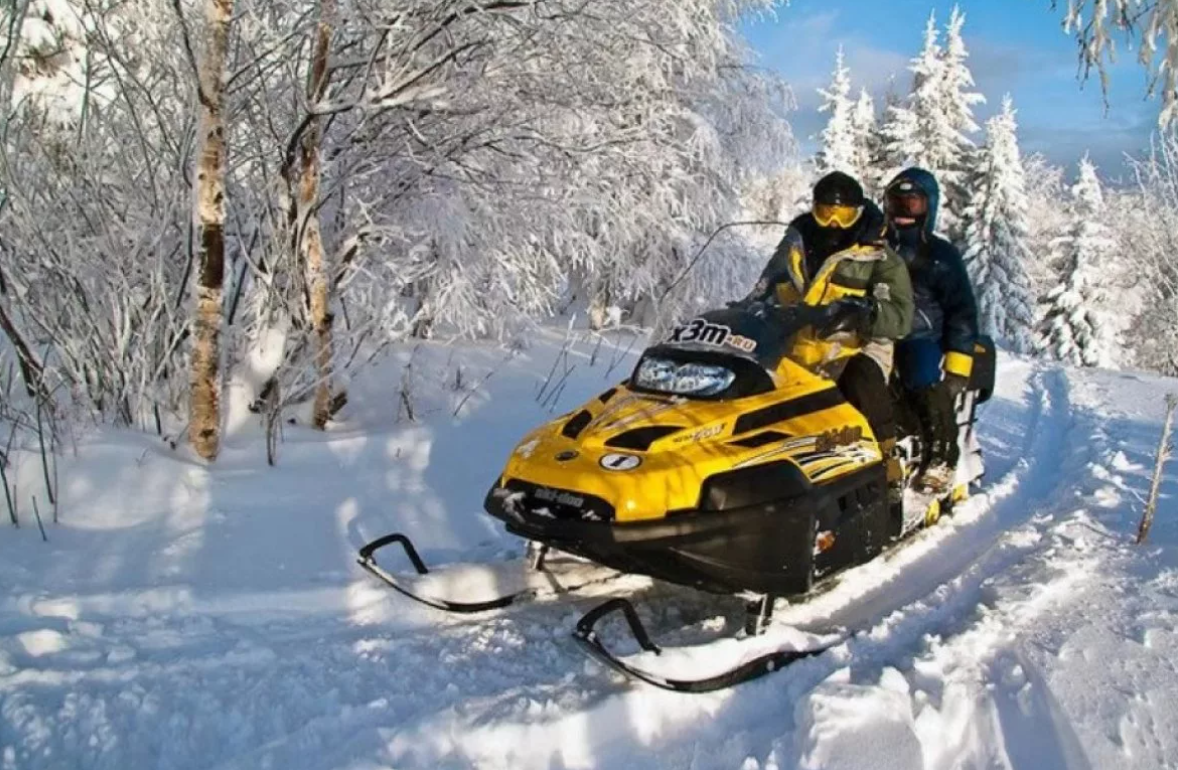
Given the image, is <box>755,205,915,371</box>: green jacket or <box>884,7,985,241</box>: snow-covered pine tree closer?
<box>755,205,915,371</box>: green jacket

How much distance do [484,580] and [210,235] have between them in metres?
2.31

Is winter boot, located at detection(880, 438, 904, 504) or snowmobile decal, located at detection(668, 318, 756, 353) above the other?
snowmobile decal, located at detection(668, 318, 756, 353)

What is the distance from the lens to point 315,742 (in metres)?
2.54

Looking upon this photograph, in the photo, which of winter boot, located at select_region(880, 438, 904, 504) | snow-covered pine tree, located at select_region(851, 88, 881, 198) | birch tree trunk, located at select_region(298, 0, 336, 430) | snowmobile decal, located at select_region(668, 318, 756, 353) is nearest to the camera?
snowmobile decal, located at select_region(668, 318, 756, 353)

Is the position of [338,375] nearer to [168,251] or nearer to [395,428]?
[395,428]

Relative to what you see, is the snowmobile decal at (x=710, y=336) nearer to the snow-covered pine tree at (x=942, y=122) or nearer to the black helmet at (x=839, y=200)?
the black helmet at (x=839, y=200)

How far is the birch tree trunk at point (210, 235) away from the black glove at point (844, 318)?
301 centimetres

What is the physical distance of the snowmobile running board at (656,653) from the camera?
2902 millimetres

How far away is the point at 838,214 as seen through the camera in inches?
179

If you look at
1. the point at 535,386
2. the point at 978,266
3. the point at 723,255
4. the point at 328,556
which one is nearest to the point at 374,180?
the point at 535,386

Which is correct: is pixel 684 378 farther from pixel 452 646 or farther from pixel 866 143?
pixel 866 143

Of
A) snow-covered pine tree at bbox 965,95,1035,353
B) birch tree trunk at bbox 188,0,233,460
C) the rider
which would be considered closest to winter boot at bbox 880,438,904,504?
the rider

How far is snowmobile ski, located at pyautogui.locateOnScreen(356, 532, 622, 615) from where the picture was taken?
3.60 meters

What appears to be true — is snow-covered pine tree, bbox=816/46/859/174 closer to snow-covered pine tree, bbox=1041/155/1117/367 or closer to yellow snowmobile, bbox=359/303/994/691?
snow-covered pine tree, bbox=1041/155/1117/367
